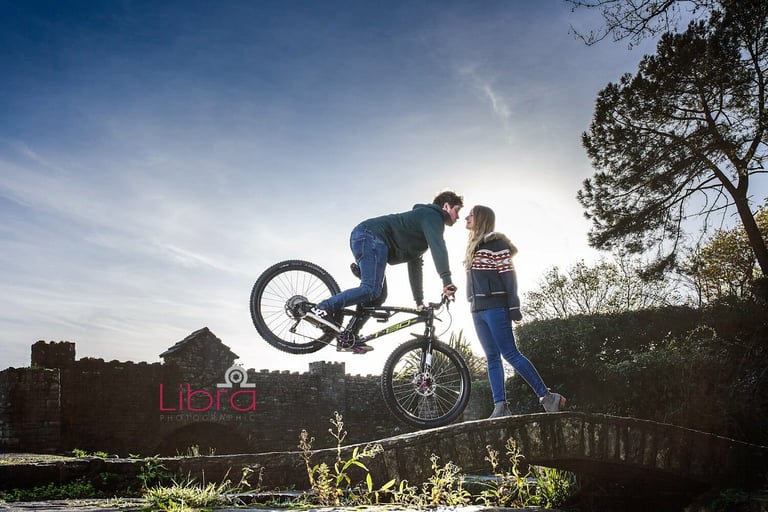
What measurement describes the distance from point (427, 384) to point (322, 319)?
1.19m

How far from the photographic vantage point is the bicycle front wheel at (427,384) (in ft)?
17.6

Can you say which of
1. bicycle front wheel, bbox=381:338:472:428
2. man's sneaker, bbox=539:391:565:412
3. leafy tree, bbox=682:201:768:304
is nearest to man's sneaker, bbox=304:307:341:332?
bicycle front wheel, bbox=381:338:472:428

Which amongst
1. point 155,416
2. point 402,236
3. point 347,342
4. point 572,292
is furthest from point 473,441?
point 572,292

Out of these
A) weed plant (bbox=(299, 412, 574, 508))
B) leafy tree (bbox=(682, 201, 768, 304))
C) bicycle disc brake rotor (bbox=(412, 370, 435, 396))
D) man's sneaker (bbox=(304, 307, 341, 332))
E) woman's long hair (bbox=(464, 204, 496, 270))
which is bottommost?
weed plant (bbox=(299, 412, 574, 508))

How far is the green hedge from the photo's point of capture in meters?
9.46

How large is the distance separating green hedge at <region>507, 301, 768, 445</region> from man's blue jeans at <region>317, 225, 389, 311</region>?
22.4ft

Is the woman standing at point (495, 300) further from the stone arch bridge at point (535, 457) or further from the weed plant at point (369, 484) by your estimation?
the weed plant at point (369, 484)

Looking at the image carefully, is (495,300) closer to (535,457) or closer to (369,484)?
(535,457)

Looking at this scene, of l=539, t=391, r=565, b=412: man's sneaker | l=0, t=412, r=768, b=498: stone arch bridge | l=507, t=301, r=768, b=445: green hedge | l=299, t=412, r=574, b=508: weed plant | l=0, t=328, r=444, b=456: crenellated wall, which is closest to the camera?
l=299, t=412, r=574, b=508: weed plant

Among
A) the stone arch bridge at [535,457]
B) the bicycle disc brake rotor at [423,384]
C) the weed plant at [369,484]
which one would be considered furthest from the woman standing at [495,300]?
the weed plant at [369,484]

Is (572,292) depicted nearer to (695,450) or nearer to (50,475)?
(695,450)

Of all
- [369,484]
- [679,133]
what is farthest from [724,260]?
[369,484]

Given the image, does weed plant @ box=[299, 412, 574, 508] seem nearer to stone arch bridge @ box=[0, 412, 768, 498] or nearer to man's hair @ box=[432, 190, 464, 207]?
stone arch bridge @ box=[0, 412, 768, 498]

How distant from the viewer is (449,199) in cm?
521
